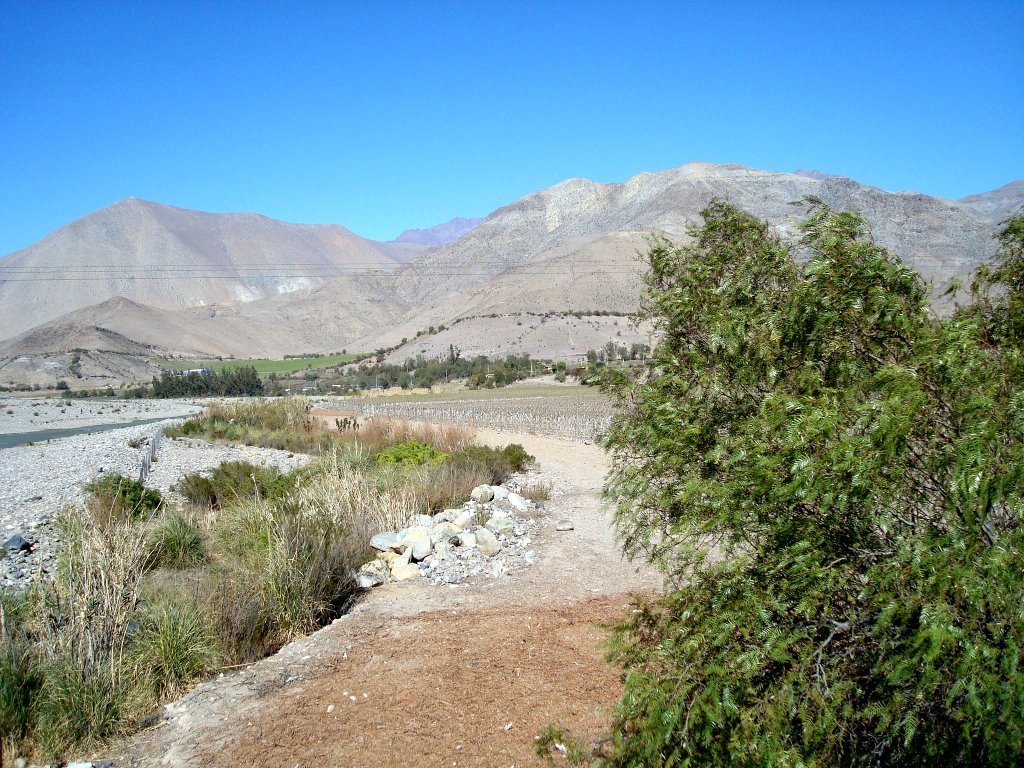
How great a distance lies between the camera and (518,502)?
13273 millimetres

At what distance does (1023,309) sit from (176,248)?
21789 cm

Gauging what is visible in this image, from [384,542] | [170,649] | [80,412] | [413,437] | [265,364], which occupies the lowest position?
[384,542]

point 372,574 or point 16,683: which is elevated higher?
point 16,683

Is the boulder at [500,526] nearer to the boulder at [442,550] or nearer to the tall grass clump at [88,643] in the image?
the boulder at [442,550]

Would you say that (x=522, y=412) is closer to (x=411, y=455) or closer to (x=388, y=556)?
(x=411, y=455)

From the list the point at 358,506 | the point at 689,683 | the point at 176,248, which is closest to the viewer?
the point at 689,683

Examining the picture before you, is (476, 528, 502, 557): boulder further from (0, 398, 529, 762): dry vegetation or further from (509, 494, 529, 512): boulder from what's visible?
(509, 494, 529, 512): boulder

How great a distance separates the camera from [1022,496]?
91.8 inches

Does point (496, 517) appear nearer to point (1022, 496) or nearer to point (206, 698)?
point (206, 698)

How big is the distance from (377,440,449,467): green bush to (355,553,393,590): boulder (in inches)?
247

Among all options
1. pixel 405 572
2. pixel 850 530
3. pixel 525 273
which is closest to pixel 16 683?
pixel 405 572

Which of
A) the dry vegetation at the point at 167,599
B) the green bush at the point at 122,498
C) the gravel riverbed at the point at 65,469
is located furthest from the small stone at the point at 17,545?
the dry vegetation at the point at 167,599

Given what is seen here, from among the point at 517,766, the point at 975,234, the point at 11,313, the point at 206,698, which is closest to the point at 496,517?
the point at 206,698

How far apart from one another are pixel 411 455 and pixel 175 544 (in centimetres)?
724
